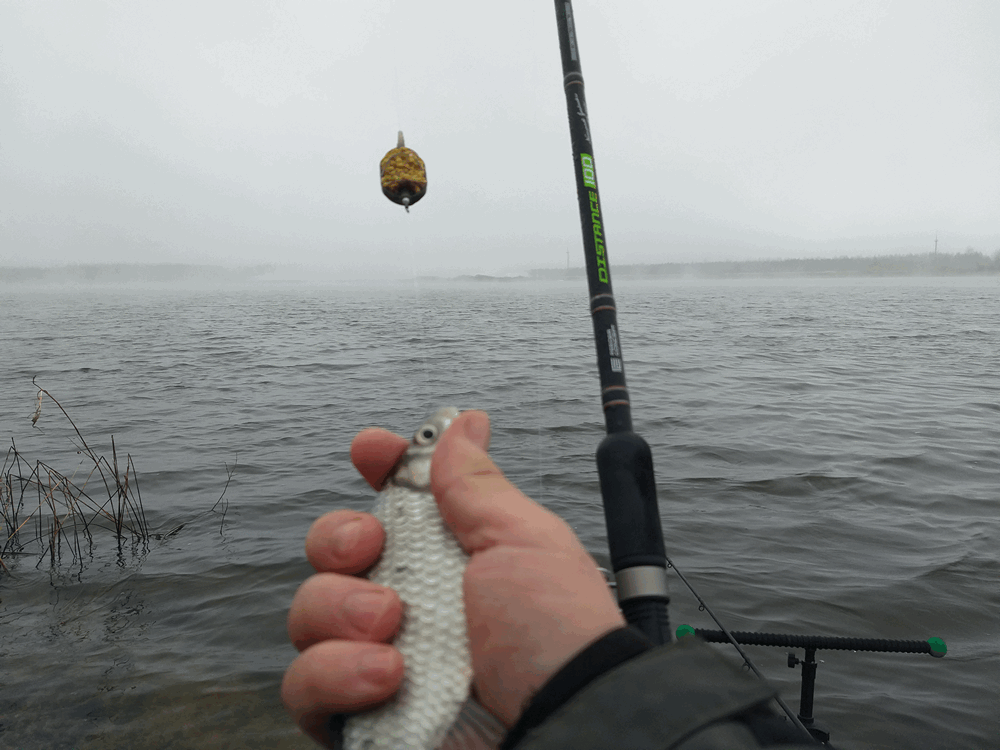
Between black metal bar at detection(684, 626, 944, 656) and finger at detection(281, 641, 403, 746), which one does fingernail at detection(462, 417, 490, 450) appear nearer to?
finger at detection(281, 641, 403, 746)

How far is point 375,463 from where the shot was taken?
162cm

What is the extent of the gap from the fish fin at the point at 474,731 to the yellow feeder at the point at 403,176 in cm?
228

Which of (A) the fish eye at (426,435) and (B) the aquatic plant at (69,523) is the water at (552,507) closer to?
(B) the aquatic plant at (69,523)


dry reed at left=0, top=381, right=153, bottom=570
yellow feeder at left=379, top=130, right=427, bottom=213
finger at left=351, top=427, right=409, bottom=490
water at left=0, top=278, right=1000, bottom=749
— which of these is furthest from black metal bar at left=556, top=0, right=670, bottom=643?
dry reed at left=0, top=381, right=153, bottom=570

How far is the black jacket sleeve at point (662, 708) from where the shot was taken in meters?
0.87

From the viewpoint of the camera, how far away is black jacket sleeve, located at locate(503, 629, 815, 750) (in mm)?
872

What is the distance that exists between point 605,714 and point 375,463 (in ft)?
3.03

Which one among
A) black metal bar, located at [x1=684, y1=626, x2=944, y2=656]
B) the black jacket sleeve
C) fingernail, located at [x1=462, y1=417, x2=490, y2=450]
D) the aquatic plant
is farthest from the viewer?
the aquatic plant

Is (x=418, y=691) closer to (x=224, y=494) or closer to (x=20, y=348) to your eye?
(x=224, y=494)

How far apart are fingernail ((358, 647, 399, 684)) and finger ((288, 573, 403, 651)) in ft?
0.24

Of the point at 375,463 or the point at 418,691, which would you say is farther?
the point at 375,463

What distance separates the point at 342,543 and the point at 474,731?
0.52m

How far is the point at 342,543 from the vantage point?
140cm

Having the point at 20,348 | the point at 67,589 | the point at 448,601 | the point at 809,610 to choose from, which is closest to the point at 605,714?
the point at 448,601
